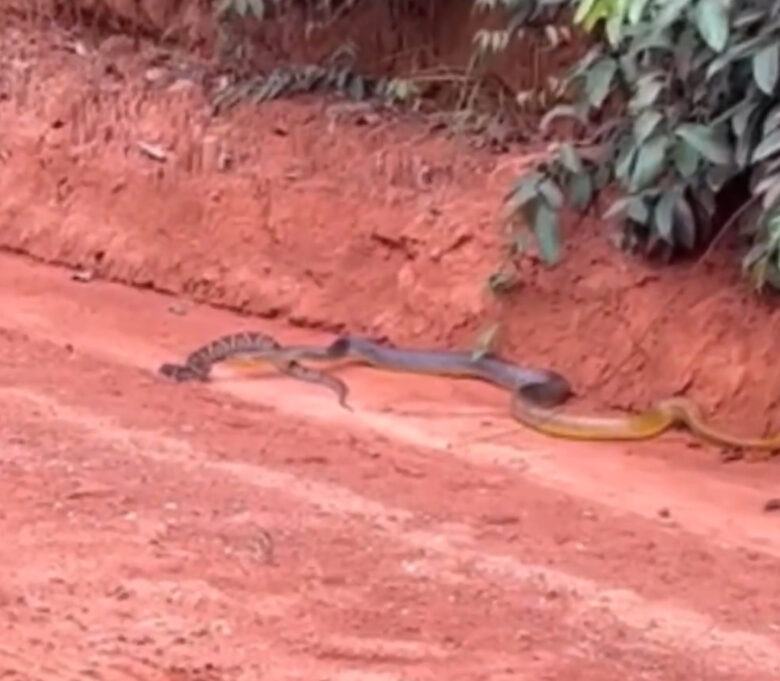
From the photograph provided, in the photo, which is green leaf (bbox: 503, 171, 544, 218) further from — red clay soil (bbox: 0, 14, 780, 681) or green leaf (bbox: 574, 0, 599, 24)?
green leaf (bbox: 574, 0, 599, 24)

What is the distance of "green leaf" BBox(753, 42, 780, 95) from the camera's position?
23.5ft

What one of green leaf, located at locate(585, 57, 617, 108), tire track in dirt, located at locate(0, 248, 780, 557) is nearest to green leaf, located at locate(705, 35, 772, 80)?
green leaf, located at locate(585, 57, 617, 108)

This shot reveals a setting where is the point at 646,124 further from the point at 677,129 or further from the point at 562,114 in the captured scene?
the point at 562,114

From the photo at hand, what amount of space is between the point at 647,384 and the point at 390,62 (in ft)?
8.00

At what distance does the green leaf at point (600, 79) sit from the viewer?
25.6 feet

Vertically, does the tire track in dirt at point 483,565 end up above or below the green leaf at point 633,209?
below

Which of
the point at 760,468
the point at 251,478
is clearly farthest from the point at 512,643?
the point at 760,468

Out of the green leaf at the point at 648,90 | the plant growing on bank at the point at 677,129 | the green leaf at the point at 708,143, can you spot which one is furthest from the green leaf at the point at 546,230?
the green leaf at the point at 708,143

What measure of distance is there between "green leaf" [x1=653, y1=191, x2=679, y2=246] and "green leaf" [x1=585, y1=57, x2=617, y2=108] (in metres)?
0.48

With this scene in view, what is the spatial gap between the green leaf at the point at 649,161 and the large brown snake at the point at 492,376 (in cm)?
77

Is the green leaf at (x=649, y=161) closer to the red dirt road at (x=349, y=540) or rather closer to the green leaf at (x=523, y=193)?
the green leaf at (x=523, y=193)

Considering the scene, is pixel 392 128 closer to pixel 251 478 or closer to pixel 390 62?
pixel 390 62

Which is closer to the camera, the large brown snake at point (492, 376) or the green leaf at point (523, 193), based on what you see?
the large brown snake at point (492, 376)

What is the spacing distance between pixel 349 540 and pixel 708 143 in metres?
2.28
